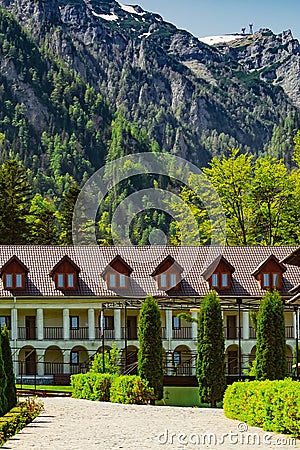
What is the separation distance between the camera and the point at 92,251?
59969 millimetres

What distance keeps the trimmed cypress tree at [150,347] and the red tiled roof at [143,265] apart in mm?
17139

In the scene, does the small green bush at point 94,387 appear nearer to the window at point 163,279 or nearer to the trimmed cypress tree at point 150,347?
the trimmed cypress tree at point 150,347

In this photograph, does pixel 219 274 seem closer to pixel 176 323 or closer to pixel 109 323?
pixel 176 323

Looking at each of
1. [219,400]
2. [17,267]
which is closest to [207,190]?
[17,267]

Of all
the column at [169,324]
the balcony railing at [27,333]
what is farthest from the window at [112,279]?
the balcony railing at [27,333]

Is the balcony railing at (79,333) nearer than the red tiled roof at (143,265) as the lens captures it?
Yes

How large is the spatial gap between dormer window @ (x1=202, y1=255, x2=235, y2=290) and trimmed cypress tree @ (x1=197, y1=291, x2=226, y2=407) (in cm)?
1847

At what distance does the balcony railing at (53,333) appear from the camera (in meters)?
56.3

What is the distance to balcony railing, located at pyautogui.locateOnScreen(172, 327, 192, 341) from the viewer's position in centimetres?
5697

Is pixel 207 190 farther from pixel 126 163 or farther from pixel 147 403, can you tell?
pixel 126 163

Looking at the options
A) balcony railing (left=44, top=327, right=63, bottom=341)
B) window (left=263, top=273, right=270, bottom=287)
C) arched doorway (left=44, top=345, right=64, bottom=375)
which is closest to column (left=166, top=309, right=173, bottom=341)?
window (left=263, top=273, right=270, bottom=287)

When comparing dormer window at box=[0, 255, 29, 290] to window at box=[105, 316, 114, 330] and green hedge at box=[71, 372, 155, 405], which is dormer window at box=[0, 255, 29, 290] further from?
green hedge at box=[71, 372, 155, 405]

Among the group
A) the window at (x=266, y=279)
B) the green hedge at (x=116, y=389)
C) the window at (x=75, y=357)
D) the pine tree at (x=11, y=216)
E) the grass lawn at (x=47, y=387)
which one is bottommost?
the grass lawn at (x=47, y=387)

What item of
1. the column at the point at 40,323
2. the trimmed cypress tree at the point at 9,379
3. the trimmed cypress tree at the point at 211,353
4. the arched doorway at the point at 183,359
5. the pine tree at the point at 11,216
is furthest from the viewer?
the pine tree at the point at 11,216
